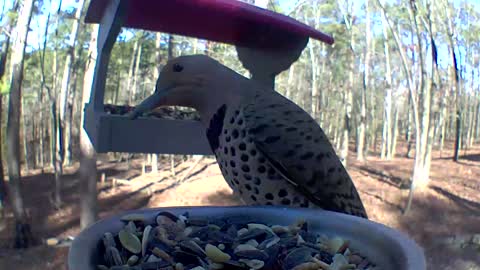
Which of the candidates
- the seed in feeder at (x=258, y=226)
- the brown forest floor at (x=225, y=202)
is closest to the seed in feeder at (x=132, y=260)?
the seed in feeder at (x=258, y=226)

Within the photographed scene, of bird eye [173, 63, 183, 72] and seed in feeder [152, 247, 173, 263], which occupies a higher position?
bird eye [173, 63, 183, 72]

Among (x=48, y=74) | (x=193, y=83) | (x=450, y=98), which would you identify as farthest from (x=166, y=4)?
(x=450, y=98)

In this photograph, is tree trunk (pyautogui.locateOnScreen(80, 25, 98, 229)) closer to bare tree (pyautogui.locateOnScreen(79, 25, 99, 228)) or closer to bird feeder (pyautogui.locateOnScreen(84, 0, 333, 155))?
bare tree (pyautogui.locateOnScreen(79, 25, 99, 228))

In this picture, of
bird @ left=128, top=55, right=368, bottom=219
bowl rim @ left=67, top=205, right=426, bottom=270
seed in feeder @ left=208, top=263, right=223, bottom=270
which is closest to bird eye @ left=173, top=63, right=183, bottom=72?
bird @ left=128, top=55, right=368, bottom=219

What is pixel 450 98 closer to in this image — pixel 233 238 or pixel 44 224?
pixel 44 224

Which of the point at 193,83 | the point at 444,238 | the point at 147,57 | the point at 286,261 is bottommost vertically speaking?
the point at 444,238

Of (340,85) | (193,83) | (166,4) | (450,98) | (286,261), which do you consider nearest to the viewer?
(286,261)

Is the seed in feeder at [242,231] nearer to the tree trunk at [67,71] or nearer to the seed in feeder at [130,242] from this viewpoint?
the seed in feeder at [130,242]
